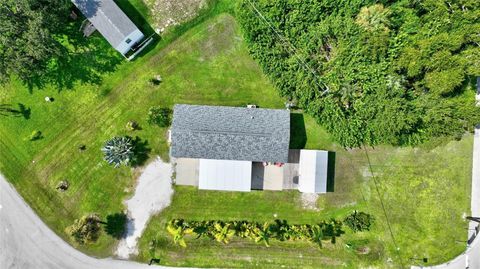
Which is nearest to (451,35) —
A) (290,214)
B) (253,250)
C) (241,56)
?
(241,56)

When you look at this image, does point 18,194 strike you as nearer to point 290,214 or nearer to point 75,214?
point 75,214

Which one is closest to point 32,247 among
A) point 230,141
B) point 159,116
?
point 159,116

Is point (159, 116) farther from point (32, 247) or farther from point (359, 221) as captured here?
point (359, 221)

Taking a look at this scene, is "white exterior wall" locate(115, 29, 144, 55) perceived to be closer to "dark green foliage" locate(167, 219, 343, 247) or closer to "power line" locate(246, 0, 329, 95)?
"power line" locate(246, 0, 329, 95)

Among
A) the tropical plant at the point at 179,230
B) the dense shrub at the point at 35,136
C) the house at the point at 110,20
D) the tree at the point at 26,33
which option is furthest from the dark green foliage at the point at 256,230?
the tree at the point at 26,33

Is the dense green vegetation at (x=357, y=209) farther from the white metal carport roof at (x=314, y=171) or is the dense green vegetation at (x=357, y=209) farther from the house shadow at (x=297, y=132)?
the white metal carport roof at (x=314, y=171)

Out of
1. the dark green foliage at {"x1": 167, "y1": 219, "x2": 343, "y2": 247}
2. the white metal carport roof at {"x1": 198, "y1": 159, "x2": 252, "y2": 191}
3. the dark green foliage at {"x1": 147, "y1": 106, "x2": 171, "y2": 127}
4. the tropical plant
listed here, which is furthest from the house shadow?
the tropical plant
